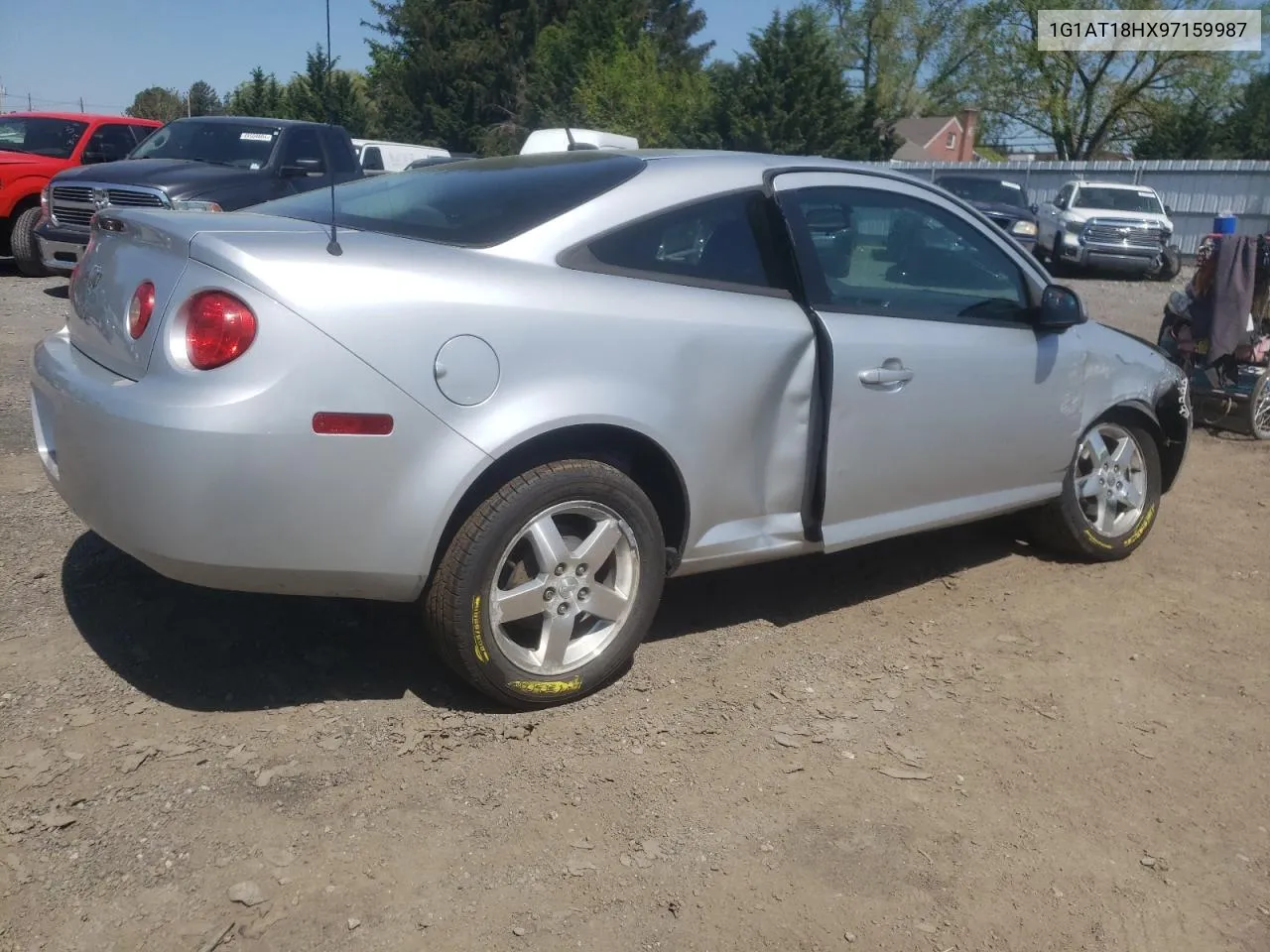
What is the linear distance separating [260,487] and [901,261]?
256 cm

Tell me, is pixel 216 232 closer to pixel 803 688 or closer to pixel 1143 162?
pixel 803 688

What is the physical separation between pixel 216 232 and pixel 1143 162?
88.0 feet

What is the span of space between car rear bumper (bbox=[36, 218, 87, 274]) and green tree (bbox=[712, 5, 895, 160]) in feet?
73.5

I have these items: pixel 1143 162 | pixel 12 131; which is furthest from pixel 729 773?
pixel 1143 162

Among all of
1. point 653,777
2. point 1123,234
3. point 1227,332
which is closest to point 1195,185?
point 1123,234

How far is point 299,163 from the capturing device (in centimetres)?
1080

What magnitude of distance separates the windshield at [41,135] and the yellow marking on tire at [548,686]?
12.6 metres

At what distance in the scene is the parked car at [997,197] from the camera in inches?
816

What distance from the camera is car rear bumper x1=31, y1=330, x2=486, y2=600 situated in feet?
9.34

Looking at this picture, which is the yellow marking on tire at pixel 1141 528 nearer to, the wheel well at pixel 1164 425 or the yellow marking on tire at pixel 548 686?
the wheel well at pixel 1164 425

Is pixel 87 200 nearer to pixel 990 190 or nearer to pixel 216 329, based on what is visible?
pixel 216 329

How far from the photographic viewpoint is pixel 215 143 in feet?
37.4

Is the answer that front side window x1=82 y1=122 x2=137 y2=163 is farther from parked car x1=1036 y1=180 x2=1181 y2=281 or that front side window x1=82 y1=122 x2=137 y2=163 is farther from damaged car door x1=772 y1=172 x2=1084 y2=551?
parked car x1=1036 y1=180 x2=1181 y2=281

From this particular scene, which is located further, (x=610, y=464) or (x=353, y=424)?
(x=610, y=464)
